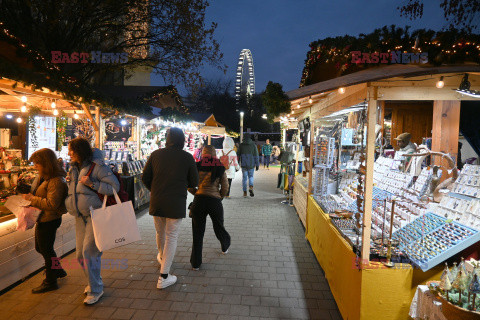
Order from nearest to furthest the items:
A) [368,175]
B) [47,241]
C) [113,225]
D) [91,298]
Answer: [368,175]
[113,225]
[91,298]
[47,241]

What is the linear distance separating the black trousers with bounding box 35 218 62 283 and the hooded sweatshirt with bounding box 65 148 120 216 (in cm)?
54

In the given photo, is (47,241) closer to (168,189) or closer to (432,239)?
(168,189)

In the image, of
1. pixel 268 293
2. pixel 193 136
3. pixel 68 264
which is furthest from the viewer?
pixel 193 136

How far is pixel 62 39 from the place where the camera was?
9.25 meters

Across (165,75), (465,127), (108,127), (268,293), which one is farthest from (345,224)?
(165,75)

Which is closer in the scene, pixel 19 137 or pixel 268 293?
pixel 268 293

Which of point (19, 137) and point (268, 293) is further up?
point (19, 137)

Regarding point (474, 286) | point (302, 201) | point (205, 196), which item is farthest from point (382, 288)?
point (302, 201)

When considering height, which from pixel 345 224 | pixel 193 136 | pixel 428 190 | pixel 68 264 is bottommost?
pixel 68 264

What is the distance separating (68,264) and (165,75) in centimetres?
853

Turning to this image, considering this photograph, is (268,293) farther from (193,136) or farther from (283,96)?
(193,136)

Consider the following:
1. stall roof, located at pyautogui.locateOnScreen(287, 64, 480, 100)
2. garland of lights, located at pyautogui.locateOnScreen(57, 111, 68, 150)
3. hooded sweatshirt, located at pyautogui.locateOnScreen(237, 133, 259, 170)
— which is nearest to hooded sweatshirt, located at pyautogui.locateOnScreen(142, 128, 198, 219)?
stall roof, located at pyautogui.locateOnScreen(287, 64, 480, 100)

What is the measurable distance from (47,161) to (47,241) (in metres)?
1.00

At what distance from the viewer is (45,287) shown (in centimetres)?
363
